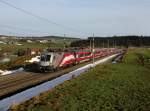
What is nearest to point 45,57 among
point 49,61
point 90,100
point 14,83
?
point 49,61

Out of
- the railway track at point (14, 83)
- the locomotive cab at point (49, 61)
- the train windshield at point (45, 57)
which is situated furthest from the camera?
the train windshield at point (45, 57)

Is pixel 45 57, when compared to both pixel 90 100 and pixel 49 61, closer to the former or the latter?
pixel 49 61

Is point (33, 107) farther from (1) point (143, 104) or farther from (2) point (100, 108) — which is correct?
(1) point (143, 104)

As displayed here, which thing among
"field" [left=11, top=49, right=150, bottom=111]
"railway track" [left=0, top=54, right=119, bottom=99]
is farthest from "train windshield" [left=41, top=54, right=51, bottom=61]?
"field" [left=11, top=49, right=150, bottom=111]

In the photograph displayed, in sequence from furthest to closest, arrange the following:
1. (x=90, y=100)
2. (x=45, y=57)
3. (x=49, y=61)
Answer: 1. (x=45, y=57)
2. (x=49, y=61)
3. (x=90, y=100)

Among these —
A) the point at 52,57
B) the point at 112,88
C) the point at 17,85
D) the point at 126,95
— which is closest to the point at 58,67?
the point at 52,57

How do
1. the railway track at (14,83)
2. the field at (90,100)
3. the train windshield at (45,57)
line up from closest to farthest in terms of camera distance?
the field at (90,100) < the railway track at (14,83) < the train windshield at (45,57)

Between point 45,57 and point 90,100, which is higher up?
point 45,57

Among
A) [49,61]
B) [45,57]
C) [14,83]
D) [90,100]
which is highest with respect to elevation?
[45,57]

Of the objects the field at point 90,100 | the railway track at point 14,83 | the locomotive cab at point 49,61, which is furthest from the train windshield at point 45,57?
the field at point 90,100

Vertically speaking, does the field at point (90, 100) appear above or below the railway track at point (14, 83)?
above

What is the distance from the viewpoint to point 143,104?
79.9 ft

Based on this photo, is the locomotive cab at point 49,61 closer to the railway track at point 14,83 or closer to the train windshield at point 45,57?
the train windshield at point 45,57

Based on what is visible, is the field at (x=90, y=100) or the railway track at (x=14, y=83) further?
the railway track at (x=14, y=83)
